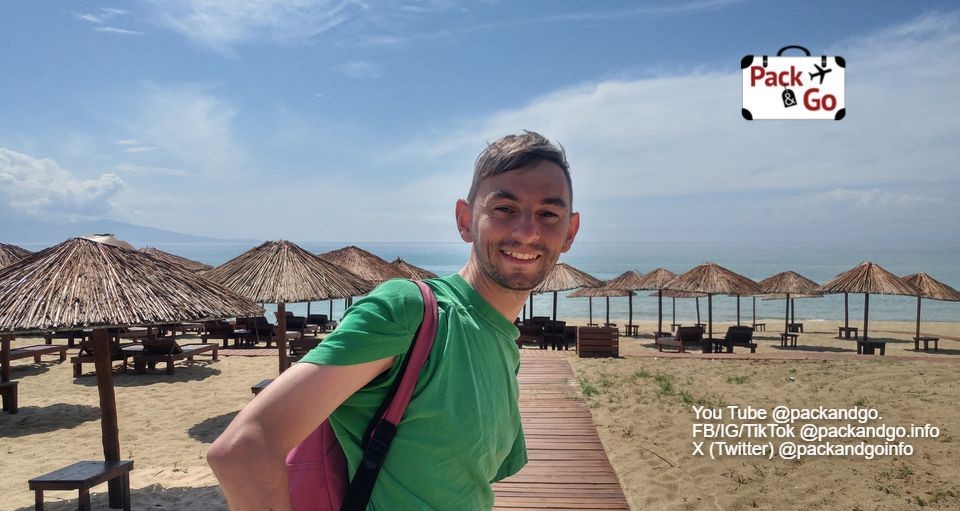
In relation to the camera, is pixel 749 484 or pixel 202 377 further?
pixel 202 377

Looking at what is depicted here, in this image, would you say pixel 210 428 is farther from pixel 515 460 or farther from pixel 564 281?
pixel 564 281

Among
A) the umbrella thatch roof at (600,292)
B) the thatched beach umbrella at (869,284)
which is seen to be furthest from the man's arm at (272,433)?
the umbrella thatch roof at (600,292)

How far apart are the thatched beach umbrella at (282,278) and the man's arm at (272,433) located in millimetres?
7765

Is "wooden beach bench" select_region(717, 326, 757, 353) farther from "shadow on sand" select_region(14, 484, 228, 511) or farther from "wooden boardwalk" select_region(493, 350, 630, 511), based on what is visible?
"shadow on sand" select_region(14, 484, 228, 511)

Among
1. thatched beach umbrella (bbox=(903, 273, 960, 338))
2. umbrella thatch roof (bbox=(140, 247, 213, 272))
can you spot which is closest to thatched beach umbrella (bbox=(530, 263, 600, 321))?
umbrella thatch roof (bbox=(140, 247, 213, 272))

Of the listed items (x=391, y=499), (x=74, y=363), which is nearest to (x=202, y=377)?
(x=74, y=363)

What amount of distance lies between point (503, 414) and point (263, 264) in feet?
27.9

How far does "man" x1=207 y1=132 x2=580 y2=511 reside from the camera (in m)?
0.88

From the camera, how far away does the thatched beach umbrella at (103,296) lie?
4.64 meters

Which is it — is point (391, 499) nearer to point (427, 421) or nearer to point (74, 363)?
point (427, 421)

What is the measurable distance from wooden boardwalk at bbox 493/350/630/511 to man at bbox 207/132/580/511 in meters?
3.26

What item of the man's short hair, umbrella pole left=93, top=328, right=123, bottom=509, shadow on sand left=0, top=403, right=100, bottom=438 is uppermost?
the man's short hair

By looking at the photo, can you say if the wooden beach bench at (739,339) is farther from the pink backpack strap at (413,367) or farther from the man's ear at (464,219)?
the pink backpack strap at (413,367)

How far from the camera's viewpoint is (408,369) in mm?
1008
